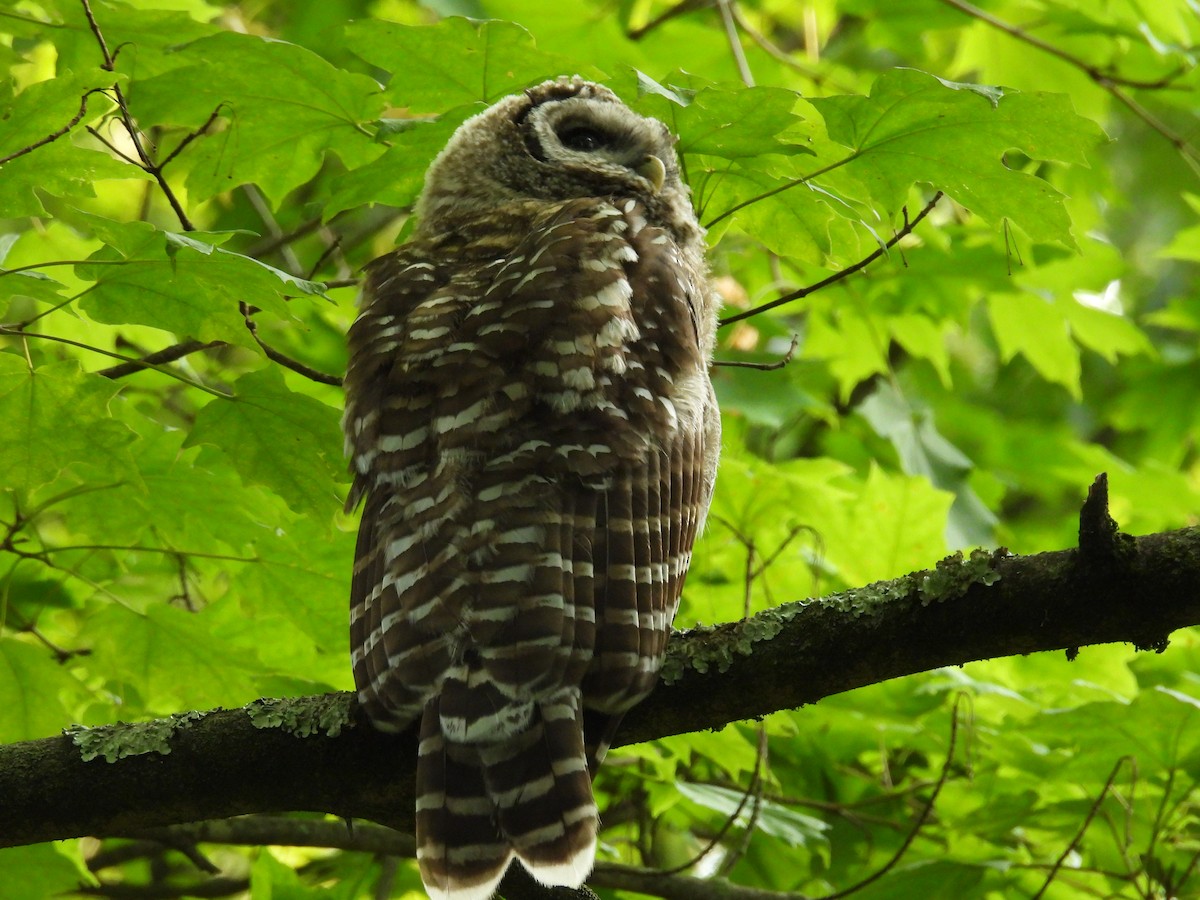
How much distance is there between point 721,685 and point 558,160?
78.2 inches

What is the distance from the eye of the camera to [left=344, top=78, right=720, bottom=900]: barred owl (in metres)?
2.19

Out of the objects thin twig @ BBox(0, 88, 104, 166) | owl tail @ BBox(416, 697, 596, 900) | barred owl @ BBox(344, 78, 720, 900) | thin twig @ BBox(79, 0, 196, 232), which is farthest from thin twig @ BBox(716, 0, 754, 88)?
owl tail @ BBox(416, 697, 596, 900)

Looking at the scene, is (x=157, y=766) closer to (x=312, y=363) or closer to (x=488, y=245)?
(x=488, y=245)

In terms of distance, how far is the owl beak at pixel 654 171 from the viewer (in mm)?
3541

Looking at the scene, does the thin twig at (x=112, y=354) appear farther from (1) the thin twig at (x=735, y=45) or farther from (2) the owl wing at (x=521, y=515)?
(1) the thin twig at (x=735, y=45)

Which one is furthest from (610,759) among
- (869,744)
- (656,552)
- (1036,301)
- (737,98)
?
(1036,301)

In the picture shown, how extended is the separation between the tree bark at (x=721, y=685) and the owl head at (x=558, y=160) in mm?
1499

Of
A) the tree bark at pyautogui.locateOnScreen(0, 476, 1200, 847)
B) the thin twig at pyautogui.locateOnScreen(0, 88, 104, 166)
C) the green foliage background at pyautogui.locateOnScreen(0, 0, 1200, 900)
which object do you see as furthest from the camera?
the green foliage background at pyautogui.locateOnScreen(0, 0, 1200, 900)

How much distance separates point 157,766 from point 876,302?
304 cm

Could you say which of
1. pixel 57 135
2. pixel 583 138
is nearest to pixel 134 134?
pixel 57 135

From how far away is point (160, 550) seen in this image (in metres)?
2.93

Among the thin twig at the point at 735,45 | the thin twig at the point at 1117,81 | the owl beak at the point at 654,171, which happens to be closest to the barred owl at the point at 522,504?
the owl beak at the point at 654,171

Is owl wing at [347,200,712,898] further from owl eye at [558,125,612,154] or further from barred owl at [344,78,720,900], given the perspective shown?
owl eye at [558,125,612,154]

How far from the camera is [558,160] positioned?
3.76 metres
